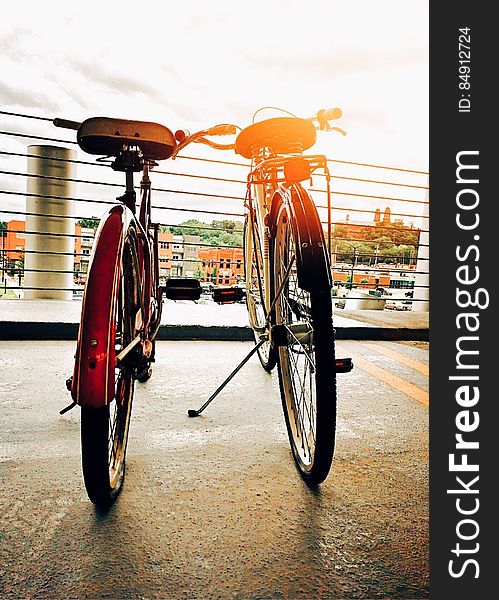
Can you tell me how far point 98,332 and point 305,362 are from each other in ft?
2.34

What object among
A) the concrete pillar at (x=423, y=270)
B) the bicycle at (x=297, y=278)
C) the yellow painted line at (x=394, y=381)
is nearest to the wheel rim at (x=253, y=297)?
the bicycle at (x=297, y=278)

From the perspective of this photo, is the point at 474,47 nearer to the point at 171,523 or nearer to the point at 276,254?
the point at 276,254

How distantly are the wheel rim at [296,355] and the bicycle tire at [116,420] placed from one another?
0.44m

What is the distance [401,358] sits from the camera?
9.67ft

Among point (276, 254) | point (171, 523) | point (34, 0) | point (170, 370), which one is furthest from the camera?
point (34, 0)

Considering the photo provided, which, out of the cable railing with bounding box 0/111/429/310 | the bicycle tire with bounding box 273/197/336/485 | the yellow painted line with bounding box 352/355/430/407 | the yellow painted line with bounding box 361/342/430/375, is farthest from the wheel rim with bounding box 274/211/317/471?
the cable railing with bounding box 0/111/429/310

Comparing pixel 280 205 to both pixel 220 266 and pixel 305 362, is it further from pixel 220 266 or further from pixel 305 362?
pixel 220 266

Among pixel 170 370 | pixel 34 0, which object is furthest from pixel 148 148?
pixel 34 0

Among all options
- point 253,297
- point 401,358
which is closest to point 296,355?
point 253,297

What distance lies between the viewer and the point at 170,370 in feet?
7.91

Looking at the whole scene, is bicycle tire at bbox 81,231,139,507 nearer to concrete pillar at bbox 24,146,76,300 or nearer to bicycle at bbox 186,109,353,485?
bicycle at bbox 186,109,353,485

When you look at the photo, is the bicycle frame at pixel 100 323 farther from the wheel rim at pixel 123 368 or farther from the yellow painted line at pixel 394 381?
the yellow painted line at pixel 394 381

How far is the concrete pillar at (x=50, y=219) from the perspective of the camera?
4.23 metres

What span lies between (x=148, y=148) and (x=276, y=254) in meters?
0.56
